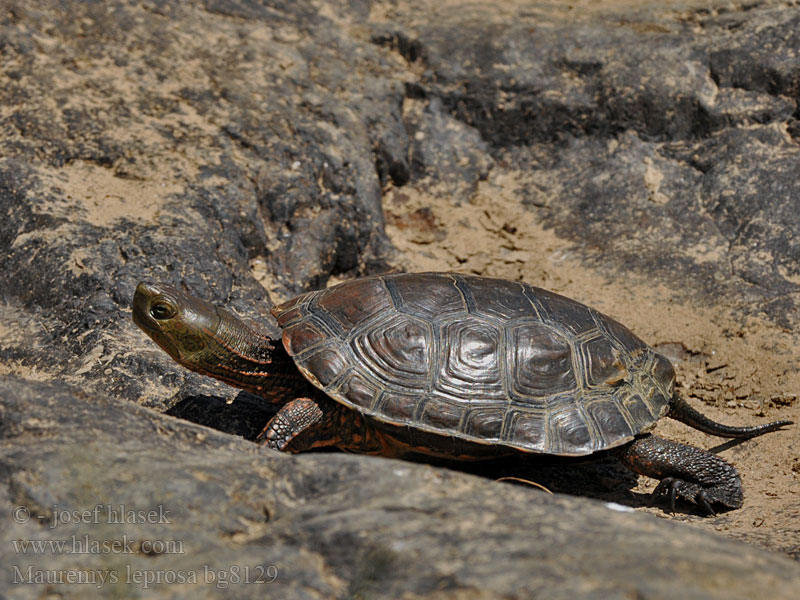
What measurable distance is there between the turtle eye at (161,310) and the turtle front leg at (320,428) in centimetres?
75

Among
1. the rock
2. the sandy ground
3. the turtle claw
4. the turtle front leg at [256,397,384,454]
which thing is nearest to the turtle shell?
the turtle front leg at [256,397,384,454]

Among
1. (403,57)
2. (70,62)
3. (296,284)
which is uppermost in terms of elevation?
(403,57)

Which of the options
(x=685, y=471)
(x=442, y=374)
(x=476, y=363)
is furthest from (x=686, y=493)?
(x=442, y=374)

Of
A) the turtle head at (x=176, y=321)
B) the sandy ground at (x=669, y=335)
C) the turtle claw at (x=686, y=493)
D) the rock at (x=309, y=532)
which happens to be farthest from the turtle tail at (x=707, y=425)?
the turtle head at (x=176, y=321)

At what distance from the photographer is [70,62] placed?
19.0 ft

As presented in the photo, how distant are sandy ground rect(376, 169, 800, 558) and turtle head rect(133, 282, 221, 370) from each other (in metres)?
2.09

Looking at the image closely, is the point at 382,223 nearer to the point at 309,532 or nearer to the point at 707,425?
the point at 707,425

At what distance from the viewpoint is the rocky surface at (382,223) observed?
2.13 m

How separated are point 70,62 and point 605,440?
5001 mm

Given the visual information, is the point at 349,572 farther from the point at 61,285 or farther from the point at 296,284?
the point at 296,284

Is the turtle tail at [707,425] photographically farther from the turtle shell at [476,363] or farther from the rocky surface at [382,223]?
the turtle shell at [476,363]

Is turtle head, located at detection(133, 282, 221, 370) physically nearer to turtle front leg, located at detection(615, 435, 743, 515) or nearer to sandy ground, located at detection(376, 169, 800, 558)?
sandy ground, located at detection(376, 169, 800, 558)

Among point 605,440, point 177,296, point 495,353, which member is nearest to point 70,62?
point 177,296

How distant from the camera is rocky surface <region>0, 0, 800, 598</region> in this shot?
2.13 metres
